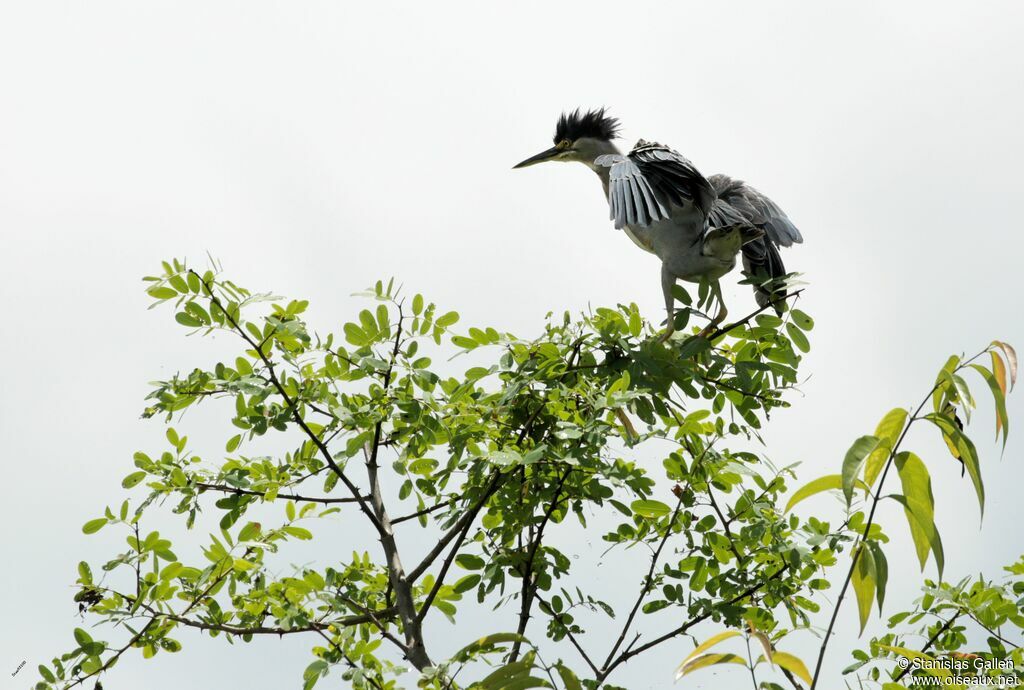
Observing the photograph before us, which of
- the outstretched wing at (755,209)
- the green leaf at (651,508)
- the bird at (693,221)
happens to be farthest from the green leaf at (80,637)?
the outstretched wing at (755,209)

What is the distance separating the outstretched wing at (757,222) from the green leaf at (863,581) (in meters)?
1.59

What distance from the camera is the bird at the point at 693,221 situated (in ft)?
11.4

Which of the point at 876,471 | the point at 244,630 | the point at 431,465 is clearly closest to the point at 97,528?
the point at 244,630

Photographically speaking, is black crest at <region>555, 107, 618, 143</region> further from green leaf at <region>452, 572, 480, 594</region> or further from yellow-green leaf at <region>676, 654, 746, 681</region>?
yellow-green leaf at <region>676, 654, 746, 681</region>

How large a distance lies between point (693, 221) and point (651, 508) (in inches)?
48.6

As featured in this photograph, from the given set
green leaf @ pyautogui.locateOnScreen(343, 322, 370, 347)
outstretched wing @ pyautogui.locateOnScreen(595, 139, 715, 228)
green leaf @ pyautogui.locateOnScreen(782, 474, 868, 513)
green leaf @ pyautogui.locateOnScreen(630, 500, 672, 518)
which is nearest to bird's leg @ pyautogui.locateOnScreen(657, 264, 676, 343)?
outstretched wing @ pyautogui.locateOnScreen(595, 139, 715, 228)

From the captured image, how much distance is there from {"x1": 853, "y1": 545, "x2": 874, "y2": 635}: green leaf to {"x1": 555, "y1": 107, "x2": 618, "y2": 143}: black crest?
3382mm

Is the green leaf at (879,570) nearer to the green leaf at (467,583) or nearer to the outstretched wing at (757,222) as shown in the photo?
the green leaf at (467,583)

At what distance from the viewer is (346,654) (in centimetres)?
257

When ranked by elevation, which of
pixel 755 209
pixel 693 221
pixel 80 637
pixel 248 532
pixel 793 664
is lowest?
pixel 793 664

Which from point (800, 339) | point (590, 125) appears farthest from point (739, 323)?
point (590, 125)

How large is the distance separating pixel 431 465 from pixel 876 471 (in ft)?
5.12

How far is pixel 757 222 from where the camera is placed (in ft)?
Answer: 12.3

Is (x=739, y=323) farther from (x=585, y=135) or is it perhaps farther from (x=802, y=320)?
(x=585, y=135)
